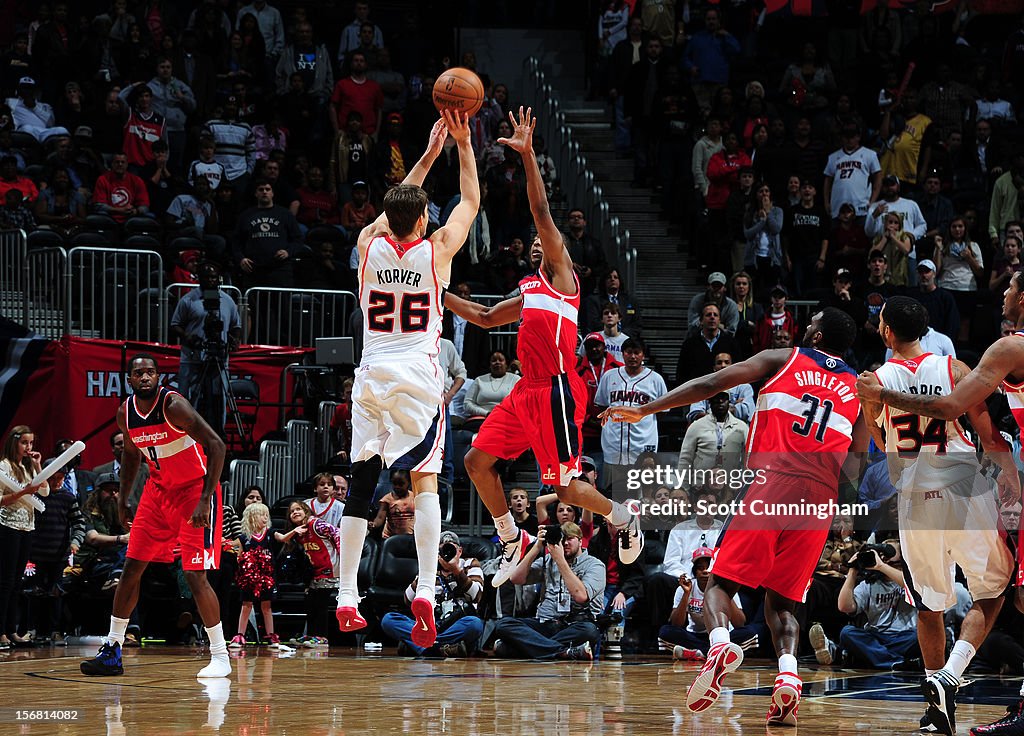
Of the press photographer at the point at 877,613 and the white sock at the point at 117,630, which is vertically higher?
the white sock at the point at 117,630

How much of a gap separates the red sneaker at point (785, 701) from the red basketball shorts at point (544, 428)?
2.25m

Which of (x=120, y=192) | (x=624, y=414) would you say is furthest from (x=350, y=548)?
(x=120, y=192)

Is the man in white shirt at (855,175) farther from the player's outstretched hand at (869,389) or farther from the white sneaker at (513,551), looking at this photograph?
the player's outstretched hand at (869,389)

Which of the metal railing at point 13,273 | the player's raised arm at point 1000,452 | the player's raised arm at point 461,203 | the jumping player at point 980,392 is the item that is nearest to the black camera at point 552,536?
the player's raised arm at point 461,203

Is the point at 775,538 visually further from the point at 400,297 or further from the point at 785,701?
the point at 400,297

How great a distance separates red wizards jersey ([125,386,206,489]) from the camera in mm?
9500

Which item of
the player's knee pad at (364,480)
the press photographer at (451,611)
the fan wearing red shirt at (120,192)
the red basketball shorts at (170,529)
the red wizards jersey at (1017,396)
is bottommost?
the press photographer at (451,611)

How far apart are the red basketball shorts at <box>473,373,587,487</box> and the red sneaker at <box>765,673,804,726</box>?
88.6 inches

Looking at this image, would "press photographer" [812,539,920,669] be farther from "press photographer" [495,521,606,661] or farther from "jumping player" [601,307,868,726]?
"jumping player" [601,307,868,726]

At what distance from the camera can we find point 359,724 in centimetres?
685

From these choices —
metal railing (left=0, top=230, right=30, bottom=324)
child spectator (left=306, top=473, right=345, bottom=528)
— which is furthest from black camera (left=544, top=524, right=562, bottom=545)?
metal railing (left=0, top=230, right=30, bottom=324)

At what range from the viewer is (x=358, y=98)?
1895cm

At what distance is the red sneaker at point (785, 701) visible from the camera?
698 cm

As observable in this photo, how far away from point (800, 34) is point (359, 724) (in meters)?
16.6
